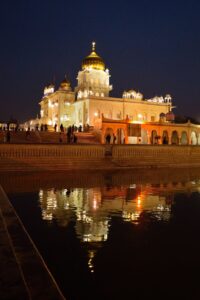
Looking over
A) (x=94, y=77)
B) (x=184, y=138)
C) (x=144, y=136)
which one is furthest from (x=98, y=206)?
(x=94, y=77)

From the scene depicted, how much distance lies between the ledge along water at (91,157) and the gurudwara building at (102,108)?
9320 millimetres

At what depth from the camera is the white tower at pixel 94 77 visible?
45.5 metres

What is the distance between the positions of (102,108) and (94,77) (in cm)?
688

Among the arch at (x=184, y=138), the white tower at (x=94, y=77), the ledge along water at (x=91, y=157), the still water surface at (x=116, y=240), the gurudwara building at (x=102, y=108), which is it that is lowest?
the still water surface at (x=116, y=240)

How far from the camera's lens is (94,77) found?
4591 cm

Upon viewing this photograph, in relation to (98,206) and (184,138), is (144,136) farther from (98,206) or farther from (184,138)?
(98,206)

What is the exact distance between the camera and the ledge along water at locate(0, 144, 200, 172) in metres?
17.8

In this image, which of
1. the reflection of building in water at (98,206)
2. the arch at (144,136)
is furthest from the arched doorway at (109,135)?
the reflection of building in water at (98,206)

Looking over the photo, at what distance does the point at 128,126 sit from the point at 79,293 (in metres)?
28.4

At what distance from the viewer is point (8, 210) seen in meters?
6.80

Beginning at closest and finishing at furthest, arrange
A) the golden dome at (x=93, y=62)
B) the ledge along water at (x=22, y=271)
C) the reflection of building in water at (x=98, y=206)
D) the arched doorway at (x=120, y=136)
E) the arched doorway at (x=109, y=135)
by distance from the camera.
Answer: the ledge along water at (x=22, y=271)
the reflection of building in water at (x=98, y=206)
the arched doorway at (x=109, y=135)
the arched doorway at (x=120, y=136)
the golden dome at (x=93, y=62)

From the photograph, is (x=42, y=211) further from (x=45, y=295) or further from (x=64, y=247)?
(x=45, y=295)

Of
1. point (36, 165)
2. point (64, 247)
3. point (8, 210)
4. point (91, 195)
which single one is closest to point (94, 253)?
point (64, 247)

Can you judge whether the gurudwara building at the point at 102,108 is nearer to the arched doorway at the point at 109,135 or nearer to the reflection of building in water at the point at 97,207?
the arched doorway at the point at 109,135
